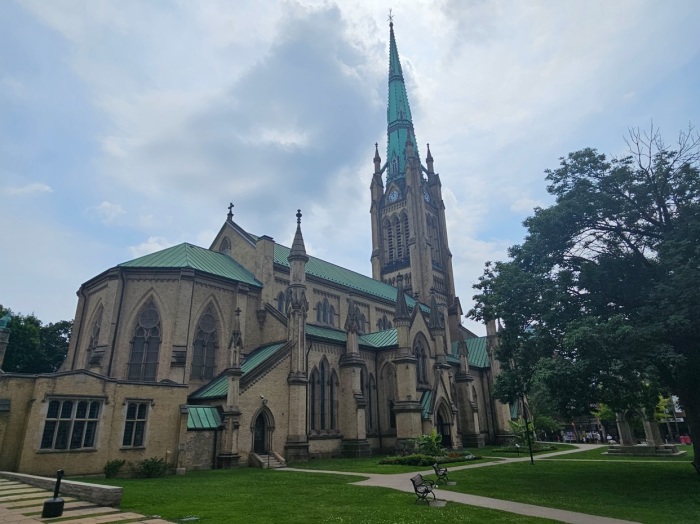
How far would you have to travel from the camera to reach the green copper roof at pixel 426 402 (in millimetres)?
33966

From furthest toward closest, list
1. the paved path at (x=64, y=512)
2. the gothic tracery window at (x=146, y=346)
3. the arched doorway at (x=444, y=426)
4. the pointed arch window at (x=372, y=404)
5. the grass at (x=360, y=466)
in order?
the arched doorway at (x=444, y=426)
the pointed arch window at (x=372, y=404)
the gothic tracery window at (x=146, y=346)
the grass at (x=360, y=466)
the paved path at (x=64, y=512)

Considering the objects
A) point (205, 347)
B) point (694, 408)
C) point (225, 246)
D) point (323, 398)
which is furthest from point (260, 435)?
point (694, 408)

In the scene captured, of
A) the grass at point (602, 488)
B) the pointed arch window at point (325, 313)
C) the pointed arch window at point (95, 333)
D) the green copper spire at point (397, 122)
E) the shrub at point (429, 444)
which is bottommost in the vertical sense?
the grass at point (602, 488)

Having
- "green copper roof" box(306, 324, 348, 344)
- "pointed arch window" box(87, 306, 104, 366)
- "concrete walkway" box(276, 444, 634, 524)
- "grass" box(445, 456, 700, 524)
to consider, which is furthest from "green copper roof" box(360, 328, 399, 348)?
A: "pointed arch window" box(87, 306, 104, 366)

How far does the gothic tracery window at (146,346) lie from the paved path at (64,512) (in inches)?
596

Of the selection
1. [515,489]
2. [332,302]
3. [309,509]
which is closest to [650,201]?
[515,489]

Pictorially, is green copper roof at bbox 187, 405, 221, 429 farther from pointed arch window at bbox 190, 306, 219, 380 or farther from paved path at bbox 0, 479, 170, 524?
paved path at bbox 0, 479, 170, 524

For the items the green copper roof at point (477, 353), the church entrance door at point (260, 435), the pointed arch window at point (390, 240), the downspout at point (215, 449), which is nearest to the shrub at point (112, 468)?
the downspout at point (215, 449)

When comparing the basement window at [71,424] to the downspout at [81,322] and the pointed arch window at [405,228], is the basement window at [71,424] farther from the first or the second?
the pointed arch window at [405,228]

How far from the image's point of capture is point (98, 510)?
11.7 meters

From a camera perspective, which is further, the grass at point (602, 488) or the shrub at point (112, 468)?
the shrub at point (112, 468)

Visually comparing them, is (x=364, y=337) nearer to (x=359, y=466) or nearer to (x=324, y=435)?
(x=324, y=435)

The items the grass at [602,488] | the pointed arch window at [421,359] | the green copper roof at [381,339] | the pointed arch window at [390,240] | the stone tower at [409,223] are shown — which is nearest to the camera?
the grass at [602,488]

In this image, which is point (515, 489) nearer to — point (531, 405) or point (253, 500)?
point (253, 500)
